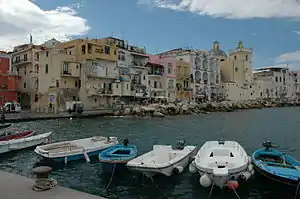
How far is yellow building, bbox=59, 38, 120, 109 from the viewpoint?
4919 centimetres

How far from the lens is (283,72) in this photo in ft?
361

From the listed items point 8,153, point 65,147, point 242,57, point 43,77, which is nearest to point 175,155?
point 65,147

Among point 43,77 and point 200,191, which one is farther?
point 43,77

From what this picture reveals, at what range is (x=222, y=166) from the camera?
A: 10.8m

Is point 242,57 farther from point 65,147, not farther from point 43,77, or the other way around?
point 65,147

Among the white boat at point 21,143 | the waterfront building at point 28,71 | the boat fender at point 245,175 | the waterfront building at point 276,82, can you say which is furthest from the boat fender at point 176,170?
the waterfront building at point 276,82

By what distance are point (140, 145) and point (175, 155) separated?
23.4 ft

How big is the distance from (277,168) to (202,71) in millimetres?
65888

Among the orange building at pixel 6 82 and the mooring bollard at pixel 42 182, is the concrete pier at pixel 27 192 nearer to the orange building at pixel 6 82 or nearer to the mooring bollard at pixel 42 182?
the mooring bollard at pixel 42 182

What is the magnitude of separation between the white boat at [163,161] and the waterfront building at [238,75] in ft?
239

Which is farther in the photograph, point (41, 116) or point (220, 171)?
point (41, 116)

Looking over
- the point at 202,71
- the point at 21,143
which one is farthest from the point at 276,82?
the point at 21,143

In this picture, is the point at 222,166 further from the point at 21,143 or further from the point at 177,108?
the point at 177,108

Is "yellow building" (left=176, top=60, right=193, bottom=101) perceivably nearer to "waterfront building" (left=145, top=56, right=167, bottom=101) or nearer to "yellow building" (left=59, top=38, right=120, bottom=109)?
"waterfront building" (left=145, top=56, right=167, bottom=101)
